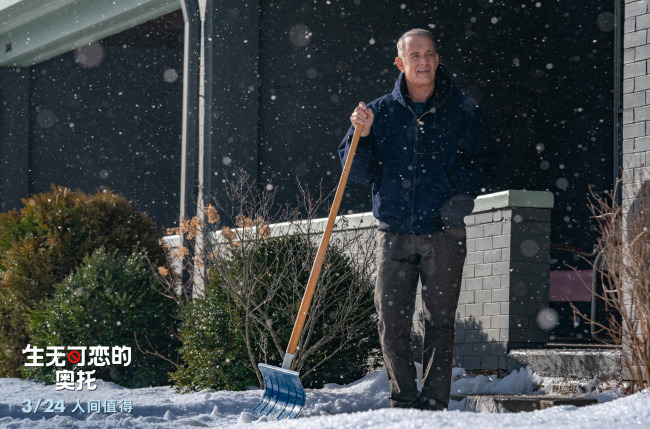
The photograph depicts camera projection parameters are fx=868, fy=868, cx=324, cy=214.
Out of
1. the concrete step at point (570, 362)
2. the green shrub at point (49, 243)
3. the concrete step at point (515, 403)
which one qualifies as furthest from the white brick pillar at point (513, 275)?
the green shrub at point (49, 243)

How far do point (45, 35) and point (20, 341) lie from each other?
7330 mm

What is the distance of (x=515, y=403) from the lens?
16.1 ft

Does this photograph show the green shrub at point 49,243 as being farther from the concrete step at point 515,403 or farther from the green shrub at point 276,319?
the concrete step at point 515,403

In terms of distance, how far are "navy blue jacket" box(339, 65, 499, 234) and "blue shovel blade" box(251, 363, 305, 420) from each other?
0.92 meters

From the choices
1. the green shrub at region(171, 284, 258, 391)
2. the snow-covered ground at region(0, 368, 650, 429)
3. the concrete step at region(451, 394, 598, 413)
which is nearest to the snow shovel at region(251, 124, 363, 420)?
the snow-covered ground at region(0, 368, 650, 429)

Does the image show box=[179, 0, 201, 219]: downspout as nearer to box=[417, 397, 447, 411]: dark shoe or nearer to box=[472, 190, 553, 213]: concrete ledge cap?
box=[472, 190, 553, 213]: concrete ledge cap

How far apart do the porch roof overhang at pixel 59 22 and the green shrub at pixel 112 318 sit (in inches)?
178

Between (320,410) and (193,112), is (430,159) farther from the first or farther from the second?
(193,112)

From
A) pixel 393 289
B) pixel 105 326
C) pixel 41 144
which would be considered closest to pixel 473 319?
pixel 393 289

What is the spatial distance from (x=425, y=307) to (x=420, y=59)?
126 centimetres

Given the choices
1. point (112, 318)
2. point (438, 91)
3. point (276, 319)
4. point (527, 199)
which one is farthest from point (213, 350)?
point (438, 91)

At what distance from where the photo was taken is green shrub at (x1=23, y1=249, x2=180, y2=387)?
7.25 meters

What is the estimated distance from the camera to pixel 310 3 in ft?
32.3

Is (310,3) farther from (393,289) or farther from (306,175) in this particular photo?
(393,289)
